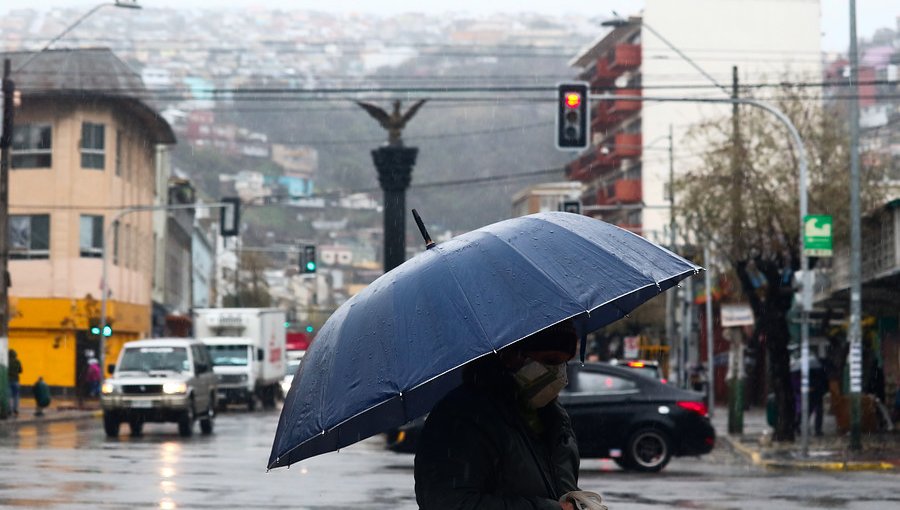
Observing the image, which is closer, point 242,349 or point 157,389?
point 157,389

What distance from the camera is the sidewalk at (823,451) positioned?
22219 mm

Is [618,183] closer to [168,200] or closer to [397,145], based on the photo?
[168,200]

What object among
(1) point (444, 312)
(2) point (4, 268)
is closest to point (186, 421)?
(2) point (4, 268)

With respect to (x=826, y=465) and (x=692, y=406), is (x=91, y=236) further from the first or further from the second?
(x=826, y=465)

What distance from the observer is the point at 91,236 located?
5572 centimetres

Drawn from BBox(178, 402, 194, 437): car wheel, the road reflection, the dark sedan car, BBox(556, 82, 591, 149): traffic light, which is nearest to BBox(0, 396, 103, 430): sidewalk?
BBox(178, 402, 194, 437): car wheel

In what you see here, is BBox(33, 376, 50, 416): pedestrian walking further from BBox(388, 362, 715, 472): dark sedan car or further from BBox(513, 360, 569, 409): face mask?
BBox(513, 360, 569, 409): face mask

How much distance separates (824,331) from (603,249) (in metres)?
32.4

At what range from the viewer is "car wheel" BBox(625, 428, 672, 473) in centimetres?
2114

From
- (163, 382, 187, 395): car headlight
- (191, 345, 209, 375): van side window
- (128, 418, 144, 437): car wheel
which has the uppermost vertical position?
(191, 345, 209, 375): van side window

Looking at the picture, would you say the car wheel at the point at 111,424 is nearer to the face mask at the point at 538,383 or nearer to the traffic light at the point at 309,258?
the traffic light at the point at 309,258

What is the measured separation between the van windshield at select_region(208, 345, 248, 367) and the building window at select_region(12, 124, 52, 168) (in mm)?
11260

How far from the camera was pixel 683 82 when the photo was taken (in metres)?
88.1

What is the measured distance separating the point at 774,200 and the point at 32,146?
33469 mm
